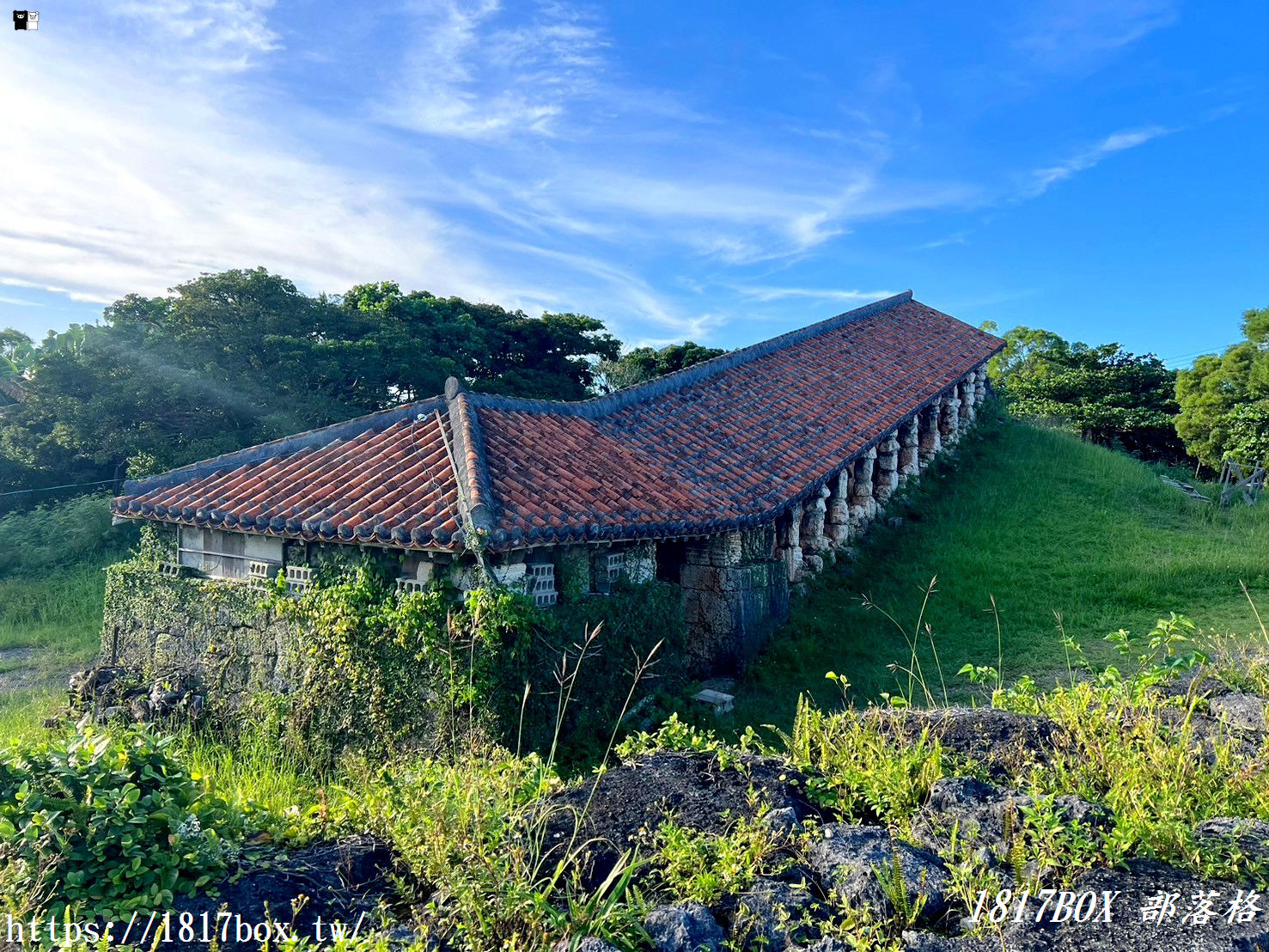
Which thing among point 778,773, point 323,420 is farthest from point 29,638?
point 778,773

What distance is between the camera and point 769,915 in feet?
10.5

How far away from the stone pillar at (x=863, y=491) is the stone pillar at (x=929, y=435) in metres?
→ 3.83

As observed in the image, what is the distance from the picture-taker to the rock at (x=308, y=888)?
3.35m

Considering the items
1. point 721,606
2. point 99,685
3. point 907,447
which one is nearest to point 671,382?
point 721,606

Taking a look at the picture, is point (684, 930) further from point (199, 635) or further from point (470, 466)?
point (199, 635)

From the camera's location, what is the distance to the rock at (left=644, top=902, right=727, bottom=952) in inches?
120

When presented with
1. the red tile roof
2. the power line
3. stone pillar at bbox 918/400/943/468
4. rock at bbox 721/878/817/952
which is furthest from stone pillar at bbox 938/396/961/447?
the power line

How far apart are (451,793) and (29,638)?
504 inches

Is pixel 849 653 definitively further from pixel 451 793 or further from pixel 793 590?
pixel 451 793

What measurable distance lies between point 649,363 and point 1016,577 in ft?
65.5

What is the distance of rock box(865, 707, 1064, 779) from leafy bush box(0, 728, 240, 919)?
3841 millimetres

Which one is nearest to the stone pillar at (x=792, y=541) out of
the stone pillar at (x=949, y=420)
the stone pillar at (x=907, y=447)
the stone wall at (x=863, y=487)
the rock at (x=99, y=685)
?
the stone wall at (x=863, y=487)

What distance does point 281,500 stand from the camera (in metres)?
7.48

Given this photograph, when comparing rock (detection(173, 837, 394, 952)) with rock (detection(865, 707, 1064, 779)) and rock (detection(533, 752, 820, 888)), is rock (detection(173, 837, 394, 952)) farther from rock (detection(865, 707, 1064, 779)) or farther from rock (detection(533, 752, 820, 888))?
rock (detection(865, 707, 1064, 779))
